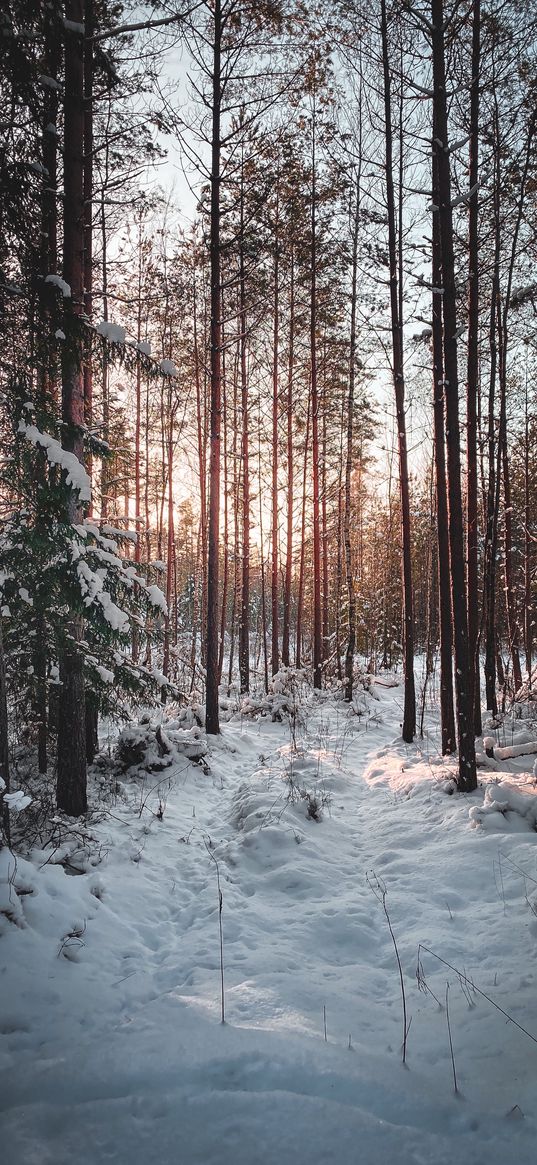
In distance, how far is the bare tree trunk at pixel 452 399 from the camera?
19.3ft

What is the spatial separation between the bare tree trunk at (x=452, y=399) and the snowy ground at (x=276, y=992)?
A: 28.7 inches

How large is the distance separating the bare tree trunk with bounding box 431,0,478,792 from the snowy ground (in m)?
0.73

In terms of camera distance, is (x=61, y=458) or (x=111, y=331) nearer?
(x=61, y=458)

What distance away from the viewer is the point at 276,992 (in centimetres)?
298

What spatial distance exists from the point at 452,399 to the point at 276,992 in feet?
20.5

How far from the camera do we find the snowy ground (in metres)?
2.06

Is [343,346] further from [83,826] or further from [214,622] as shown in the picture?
[83,826]

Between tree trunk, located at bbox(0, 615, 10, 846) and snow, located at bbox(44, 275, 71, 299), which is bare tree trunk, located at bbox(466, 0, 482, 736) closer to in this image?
snow, located at bbox(44, 275, 71, 299)

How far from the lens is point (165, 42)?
5.91 meters

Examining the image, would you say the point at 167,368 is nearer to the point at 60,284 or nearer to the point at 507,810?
the point at 60,284

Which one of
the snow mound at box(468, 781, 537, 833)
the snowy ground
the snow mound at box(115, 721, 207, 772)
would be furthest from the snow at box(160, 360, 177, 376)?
the snow mound at box(468, 781, 537, 833)

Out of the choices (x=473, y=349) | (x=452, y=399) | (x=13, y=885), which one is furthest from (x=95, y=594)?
(x=473, y=349)

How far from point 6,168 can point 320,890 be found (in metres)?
7.08

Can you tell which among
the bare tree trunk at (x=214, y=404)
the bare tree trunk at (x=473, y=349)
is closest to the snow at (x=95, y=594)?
the bare tree trunk at (x=214, y=404)
